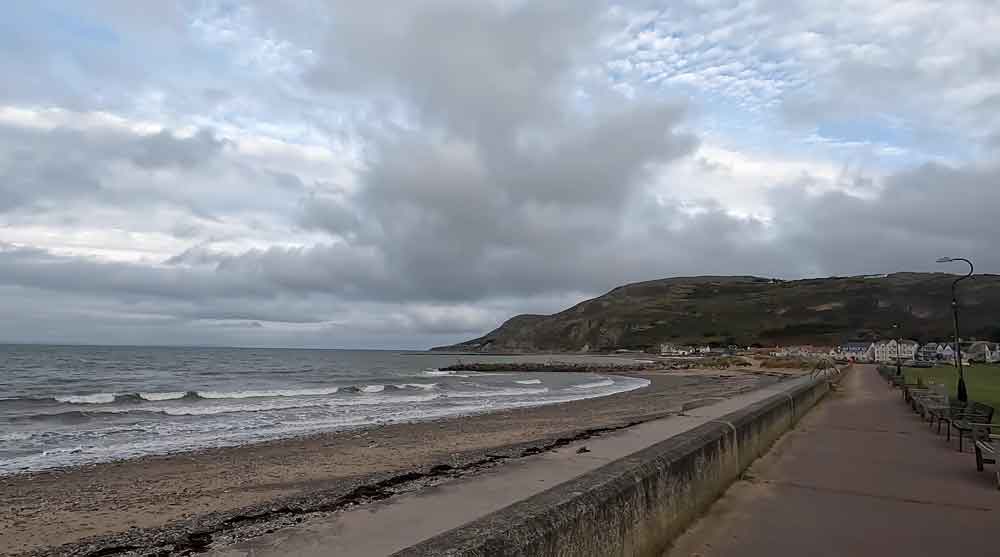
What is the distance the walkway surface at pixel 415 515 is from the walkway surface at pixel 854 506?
1611 mm

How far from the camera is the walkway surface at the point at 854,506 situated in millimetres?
5016

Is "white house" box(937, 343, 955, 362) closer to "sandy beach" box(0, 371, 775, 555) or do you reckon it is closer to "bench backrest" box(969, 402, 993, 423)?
"bench backrest" box(969, 402, 993, 423)

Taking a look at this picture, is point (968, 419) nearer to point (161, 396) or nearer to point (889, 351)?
point (161, 396)

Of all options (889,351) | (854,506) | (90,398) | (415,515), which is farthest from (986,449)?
(889,351)

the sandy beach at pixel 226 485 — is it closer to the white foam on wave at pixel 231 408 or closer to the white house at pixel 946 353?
the white foam on wave at pixel 231 408

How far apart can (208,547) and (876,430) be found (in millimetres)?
12057

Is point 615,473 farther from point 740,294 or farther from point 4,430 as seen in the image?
point 740,294

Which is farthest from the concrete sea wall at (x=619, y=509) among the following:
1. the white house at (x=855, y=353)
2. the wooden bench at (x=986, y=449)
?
the white house at (x=855, y=353)

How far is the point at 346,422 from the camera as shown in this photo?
71.0ft

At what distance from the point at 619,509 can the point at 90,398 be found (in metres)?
33.9

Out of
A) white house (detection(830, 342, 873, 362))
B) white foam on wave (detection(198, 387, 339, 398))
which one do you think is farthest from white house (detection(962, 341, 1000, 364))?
white foam on wave (detection(198, 387, 339, 398))

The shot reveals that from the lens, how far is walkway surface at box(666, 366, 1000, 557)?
5.02m

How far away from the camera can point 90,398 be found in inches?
1213

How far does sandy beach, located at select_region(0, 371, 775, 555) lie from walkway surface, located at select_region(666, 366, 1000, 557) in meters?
3.87
